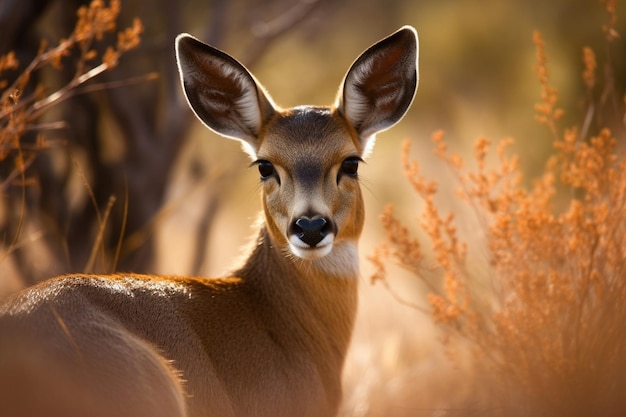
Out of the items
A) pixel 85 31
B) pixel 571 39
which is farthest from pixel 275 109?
pixel 571 39

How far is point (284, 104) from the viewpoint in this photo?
15211 mm

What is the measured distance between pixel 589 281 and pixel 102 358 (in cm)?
292

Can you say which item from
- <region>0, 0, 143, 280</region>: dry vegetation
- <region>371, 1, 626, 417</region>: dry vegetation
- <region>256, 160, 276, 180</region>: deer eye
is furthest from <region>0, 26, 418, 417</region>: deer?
<region>0, 0, 143, 280</region>: dry vegetation

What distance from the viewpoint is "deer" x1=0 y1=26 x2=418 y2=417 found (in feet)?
14.7

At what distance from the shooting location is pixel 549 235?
21.5 feet

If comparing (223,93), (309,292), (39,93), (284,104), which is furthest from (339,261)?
(284,104)

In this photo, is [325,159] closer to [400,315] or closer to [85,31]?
[85,31]

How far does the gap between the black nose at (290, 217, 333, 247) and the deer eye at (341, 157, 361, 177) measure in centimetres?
62

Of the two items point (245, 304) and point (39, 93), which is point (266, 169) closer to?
point (245, 304)

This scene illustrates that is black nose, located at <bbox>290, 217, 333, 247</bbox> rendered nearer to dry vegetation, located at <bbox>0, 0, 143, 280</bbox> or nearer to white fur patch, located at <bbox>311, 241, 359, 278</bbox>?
white fur patch, located at <bbox>311, 241, 359, 278</bbox>

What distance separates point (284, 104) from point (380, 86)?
8.57 meters

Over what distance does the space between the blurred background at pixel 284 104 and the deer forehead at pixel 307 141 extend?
1.03ft

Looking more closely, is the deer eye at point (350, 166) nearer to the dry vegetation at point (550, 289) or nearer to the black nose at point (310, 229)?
the dry vegetation at point (550, 289)

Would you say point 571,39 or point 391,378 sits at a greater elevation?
point 571,39
